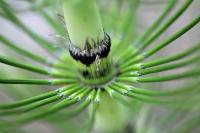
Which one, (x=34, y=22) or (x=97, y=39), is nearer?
(x=97, y=39)

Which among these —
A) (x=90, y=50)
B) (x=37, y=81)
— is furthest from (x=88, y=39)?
(x=37, y=81)

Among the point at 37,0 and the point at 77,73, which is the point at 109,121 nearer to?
the point at 77,73

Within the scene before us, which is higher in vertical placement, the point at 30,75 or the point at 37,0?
the point at 37,0

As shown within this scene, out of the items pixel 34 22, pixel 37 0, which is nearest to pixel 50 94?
pixel 37 0

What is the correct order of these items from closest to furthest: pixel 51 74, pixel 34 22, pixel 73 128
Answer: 1. pixel 51 74
2. pixel 73 128
3. pixel 34 22

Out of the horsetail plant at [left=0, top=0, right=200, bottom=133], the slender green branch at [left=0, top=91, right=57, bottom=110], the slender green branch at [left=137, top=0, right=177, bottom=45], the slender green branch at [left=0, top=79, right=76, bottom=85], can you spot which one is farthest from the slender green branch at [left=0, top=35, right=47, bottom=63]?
the slender green branch at [left=137, top=0, right=177, bottom=45]

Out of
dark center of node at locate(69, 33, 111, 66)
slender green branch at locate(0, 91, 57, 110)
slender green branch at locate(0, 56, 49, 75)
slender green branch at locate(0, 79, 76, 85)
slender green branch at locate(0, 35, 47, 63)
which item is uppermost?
slender green branch at locate(0, 35, 47, 63)

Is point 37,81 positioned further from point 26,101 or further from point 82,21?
point 82,21

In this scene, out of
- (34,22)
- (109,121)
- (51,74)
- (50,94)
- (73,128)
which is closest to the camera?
(50,94)

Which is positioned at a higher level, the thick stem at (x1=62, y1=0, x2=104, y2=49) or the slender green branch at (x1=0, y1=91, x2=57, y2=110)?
the thick stem at (x1=62, y1=0, x2=104, y2=49)

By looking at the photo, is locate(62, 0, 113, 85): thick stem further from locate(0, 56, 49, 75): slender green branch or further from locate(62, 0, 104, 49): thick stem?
locate(0, 56, 49, 75): slender green branch

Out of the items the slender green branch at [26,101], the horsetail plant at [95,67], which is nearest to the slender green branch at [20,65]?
the horsetail plant at [95,67]
